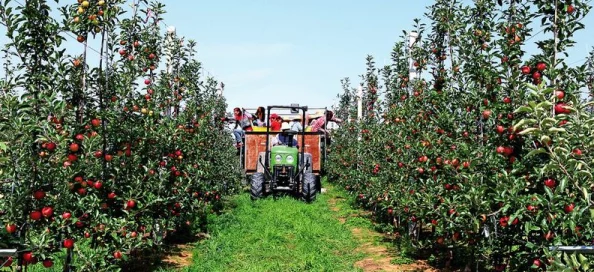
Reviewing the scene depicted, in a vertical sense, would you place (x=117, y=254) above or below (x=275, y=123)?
below

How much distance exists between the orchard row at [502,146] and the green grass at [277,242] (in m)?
1.43

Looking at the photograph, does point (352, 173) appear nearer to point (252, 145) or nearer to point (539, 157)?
point (252, 145)

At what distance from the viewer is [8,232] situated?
4.12 metres

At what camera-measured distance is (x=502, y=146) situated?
4816 millimetres

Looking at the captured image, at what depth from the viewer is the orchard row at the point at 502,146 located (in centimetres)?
309

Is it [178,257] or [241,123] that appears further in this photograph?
[241,123]

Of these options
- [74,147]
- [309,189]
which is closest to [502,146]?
[74,147]

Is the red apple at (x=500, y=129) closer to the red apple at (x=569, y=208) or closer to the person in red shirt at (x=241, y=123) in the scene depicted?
the red apple at (x=569, y=208)

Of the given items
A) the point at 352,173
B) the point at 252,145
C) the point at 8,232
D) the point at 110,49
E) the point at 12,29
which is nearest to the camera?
the point at 8,232

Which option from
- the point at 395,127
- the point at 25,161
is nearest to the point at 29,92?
the point at 25,161

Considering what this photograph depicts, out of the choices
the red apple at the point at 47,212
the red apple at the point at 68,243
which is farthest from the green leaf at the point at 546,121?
the red apple at the point at 68,243

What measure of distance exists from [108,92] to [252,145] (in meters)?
11.2

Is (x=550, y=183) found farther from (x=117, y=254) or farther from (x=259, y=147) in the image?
(x=259, y=147)

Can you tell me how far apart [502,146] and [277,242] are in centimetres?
527
